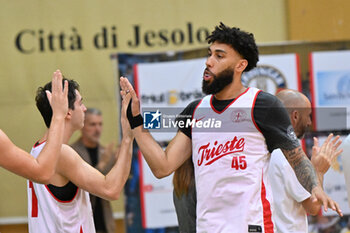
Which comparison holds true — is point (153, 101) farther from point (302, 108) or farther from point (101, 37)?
point (302, 108)

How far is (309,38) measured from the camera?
8.96 metres

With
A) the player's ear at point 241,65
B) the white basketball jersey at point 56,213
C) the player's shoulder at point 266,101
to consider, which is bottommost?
the white basketball jersey at point 56,213

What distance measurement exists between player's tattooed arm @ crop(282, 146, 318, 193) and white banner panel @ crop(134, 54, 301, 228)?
10.8 ft

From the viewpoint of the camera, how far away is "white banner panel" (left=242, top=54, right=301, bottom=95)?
278 inches

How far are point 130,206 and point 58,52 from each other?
2789 mm

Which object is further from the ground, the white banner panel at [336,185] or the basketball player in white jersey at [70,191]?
the basketball player in white jersey at [70,191]

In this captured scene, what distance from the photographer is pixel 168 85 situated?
7051 mm

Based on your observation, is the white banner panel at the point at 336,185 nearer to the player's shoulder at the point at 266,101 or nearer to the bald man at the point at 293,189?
the bald man at the point at 293,189

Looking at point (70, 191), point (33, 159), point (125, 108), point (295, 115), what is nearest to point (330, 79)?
point (295, 115)

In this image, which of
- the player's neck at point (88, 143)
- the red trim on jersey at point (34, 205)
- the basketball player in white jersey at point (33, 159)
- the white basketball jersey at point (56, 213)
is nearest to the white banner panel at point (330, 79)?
the player's neck at point (88, 143)

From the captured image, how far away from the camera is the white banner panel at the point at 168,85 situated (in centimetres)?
702

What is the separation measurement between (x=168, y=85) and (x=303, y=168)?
3.46m

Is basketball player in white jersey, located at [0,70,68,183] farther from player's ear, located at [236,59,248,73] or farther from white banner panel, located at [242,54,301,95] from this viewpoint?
white banner panel, located at [242,54,301,95]

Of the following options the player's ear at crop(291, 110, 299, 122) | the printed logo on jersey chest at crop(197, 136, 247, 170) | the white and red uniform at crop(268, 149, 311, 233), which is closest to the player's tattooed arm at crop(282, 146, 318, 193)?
the printed logo on jersey chest at crop(197, 136, 247, 170)
